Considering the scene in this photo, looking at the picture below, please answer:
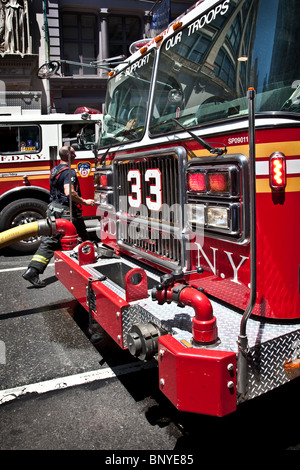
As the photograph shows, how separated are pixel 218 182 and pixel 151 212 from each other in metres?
0.94

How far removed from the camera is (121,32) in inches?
746

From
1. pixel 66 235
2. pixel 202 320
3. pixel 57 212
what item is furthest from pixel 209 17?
pixel 57 212

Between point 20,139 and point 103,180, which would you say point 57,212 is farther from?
point 20,139

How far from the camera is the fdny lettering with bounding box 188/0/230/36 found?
2.55 meters

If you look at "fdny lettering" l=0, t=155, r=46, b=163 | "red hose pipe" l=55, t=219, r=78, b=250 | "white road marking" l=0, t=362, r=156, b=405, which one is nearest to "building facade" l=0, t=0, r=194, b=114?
"fdny lettering" l=0, t=155, r=46, b=163

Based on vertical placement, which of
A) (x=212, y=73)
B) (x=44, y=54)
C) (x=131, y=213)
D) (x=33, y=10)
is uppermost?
(x=33, y=10)

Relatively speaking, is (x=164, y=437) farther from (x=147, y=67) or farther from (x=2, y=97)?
(x=2, y=97)

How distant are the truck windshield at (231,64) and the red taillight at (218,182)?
0.34 meters

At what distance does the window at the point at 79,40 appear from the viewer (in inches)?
719

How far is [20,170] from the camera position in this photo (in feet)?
25.8

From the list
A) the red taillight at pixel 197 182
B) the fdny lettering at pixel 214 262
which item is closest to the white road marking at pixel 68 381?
the fdny lettering at pixel 214 262

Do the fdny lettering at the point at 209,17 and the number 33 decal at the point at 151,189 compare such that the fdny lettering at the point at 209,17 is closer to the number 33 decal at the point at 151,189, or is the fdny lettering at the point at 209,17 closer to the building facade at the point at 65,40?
the number 33 decal at the point at 151,189

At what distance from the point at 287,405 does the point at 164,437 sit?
907mm
